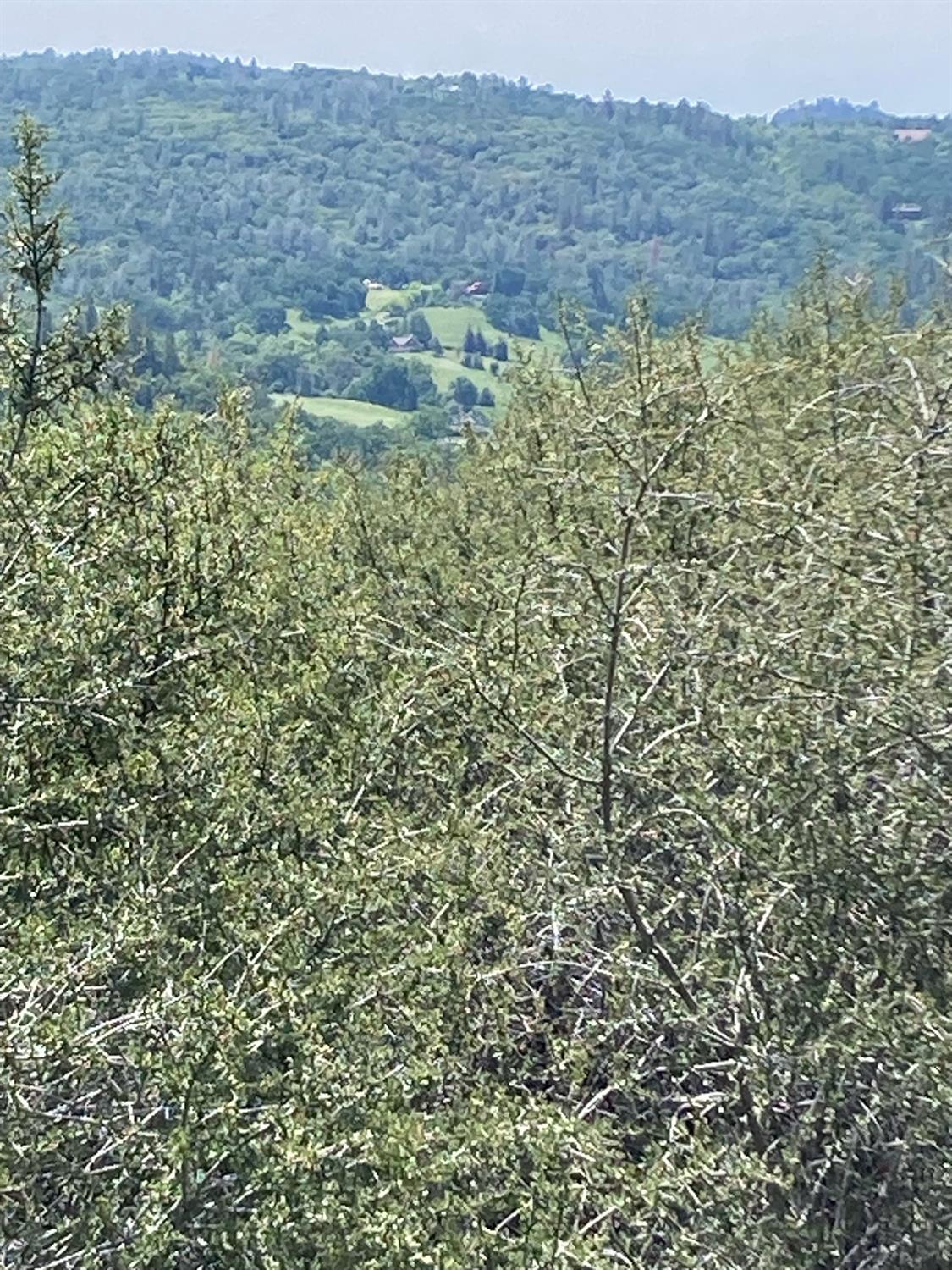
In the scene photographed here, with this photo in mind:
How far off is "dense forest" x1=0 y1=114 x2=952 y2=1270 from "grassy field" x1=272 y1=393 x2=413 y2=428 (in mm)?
46335

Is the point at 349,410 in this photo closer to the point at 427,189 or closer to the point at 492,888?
the point at 492,888

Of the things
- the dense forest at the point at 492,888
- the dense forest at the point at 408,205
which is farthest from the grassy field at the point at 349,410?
the dense forest at the point at 492,888

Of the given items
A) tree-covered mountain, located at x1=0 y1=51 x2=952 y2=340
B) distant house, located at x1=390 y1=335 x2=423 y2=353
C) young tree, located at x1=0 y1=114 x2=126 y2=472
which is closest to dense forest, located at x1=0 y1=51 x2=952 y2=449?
tree-covered mountain, located at x1=0 y1=51 x2=952 y2=340

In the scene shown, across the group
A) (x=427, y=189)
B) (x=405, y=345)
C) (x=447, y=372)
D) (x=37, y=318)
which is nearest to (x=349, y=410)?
(x=447, y=372)

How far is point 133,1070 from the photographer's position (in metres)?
4.60

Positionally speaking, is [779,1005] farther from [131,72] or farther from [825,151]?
[131,72]

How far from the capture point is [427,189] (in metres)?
149

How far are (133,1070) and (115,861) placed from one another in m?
0.72

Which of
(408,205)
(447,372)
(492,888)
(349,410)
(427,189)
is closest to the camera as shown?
(492,888)

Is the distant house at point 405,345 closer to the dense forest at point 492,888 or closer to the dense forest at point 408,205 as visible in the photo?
the dense forest at point 408,205

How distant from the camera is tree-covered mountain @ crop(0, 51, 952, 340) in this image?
9269cm

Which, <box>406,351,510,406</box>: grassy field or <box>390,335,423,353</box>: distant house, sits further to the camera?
<box>390,335,423,353</box>: distant house

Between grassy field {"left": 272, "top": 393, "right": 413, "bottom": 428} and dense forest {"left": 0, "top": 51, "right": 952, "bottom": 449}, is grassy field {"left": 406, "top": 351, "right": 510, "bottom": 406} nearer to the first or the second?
dense forest {"left": 0, "top": 51, "right": 952, "bottom": 449}

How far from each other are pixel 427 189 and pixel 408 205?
6.80m
